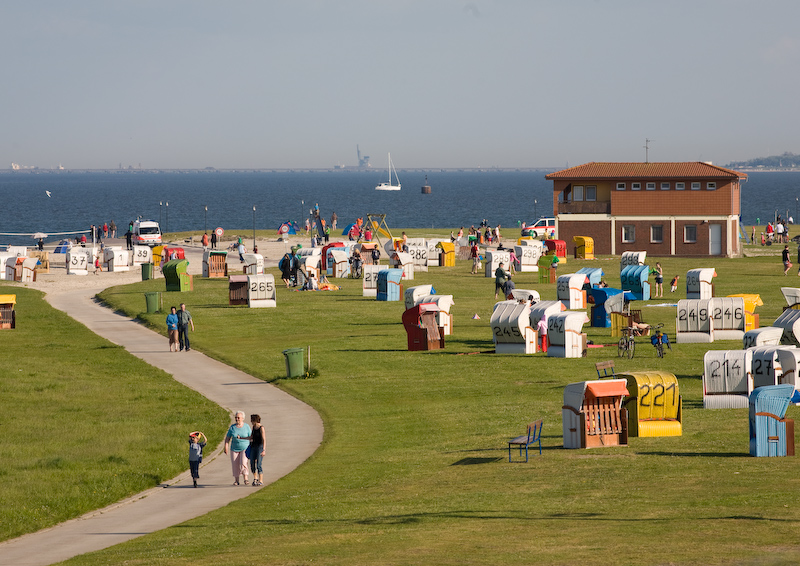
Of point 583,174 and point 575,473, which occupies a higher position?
point 583,174

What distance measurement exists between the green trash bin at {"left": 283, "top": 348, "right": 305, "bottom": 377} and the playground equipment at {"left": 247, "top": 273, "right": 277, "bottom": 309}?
51.9 ft

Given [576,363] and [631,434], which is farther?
[576,363]

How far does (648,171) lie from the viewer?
73.6 m

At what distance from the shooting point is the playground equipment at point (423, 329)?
112ft

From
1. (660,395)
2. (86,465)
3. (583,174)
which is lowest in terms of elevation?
(86,465)

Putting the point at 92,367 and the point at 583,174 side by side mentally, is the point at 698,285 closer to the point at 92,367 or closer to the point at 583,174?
the point at 92,367

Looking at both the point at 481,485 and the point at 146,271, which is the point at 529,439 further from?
the point at 146,271

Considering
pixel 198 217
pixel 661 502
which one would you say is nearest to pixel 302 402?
pixel 661 502

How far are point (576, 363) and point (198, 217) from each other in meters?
148

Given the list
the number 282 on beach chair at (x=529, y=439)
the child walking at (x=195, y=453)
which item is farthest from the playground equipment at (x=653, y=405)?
the child walking at (x=195, y=453)

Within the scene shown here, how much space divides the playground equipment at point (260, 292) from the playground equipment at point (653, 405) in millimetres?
27062

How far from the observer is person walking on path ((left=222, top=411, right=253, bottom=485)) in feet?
64.1

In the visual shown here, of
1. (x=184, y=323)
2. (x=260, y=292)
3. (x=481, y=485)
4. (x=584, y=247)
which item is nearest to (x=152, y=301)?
(x=260, y=292)

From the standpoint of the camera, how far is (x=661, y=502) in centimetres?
1534
